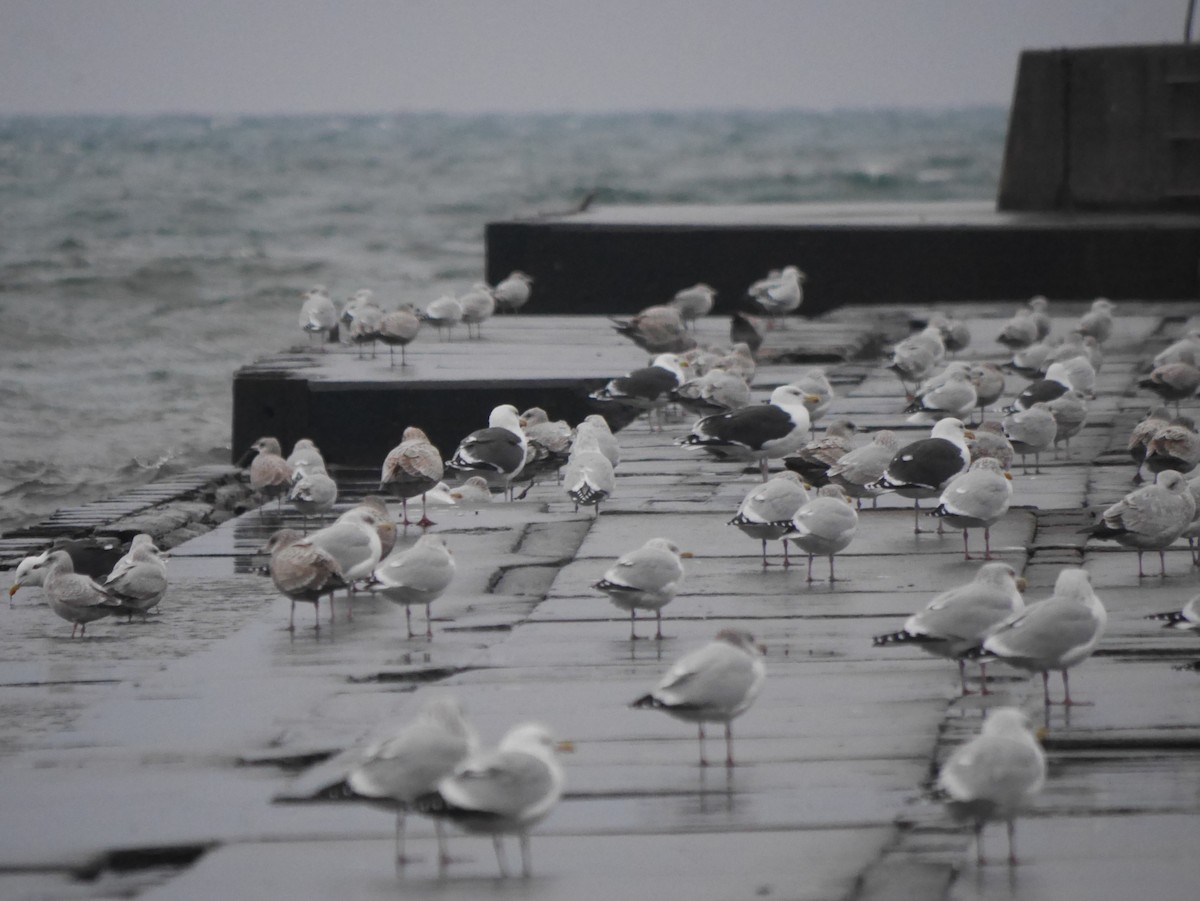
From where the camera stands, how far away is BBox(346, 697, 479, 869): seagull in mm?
5500

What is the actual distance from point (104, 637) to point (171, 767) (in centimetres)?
270

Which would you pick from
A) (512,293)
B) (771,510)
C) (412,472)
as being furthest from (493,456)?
(512,293)

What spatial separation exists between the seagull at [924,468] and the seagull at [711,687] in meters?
3.85

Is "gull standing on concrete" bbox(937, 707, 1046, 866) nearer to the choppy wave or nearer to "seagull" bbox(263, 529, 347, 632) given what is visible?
"seagull" bbox(263, 529, 347, 632)

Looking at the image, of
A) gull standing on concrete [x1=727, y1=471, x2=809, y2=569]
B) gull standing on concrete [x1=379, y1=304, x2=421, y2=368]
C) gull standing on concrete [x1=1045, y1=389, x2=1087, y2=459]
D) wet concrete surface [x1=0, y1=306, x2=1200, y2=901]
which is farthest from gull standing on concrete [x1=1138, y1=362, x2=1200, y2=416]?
gull standing on concrete [x1=379, y1=304, x2=421, y2=368]

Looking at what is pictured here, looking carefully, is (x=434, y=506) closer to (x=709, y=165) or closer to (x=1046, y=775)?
(x=1046, y=775)

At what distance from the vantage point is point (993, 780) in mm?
5379

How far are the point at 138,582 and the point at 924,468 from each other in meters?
4.07

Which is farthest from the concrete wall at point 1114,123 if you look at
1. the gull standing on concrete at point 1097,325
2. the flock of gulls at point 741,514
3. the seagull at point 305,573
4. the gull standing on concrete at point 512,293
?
the seagull at point 305,573

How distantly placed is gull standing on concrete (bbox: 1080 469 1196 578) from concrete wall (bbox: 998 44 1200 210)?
17.5 m

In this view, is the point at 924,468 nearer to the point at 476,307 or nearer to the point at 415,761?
the point at 415,761

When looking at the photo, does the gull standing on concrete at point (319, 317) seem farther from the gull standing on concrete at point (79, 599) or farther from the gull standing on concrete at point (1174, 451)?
the gull standing on concrete at point (1174, 451)

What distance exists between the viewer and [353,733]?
696 cm

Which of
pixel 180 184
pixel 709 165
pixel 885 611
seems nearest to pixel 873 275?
pixel 885 611
